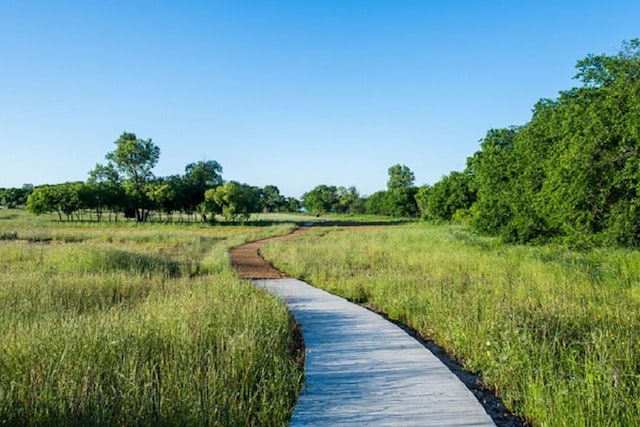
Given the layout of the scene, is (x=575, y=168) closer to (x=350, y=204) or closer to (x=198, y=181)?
(x=198, y=181)

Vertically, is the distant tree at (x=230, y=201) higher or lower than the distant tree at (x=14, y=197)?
lower

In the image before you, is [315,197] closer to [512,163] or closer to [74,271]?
[512,163]

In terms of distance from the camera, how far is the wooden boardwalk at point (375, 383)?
13.5ft

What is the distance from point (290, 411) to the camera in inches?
168

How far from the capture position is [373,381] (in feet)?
16.3

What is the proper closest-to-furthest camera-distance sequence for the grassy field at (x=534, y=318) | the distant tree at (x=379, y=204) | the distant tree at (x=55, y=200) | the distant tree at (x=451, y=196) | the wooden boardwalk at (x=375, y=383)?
the wooden boardwalk at (x=375, y=383) < the grassy field at (x=534, y=318) < the distant tree at (x=451, y=196) < the distant tree at (x=55, y=200) < the distant tree at (x=379, y=204)

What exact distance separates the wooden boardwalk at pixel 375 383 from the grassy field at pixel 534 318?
1.67 feet

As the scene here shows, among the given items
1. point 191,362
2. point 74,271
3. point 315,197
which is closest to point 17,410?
point 191,362

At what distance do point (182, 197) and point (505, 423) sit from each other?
65542 mm

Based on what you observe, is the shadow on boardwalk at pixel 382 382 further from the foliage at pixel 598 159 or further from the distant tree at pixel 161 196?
the distant tree at pixel 161 196

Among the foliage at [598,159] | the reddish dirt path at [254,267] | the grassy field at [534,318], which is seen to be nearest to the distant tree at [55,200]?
the reddish dirt path at [254,267]

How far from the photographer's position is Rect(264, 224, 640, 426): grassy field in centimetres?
423

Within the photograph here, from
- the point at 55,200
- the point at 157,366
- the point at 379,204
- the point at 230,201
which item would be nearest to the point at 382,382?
the point at 157,366

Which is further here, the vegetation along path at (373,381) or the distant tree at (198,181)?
the distant tree at (198,181)
